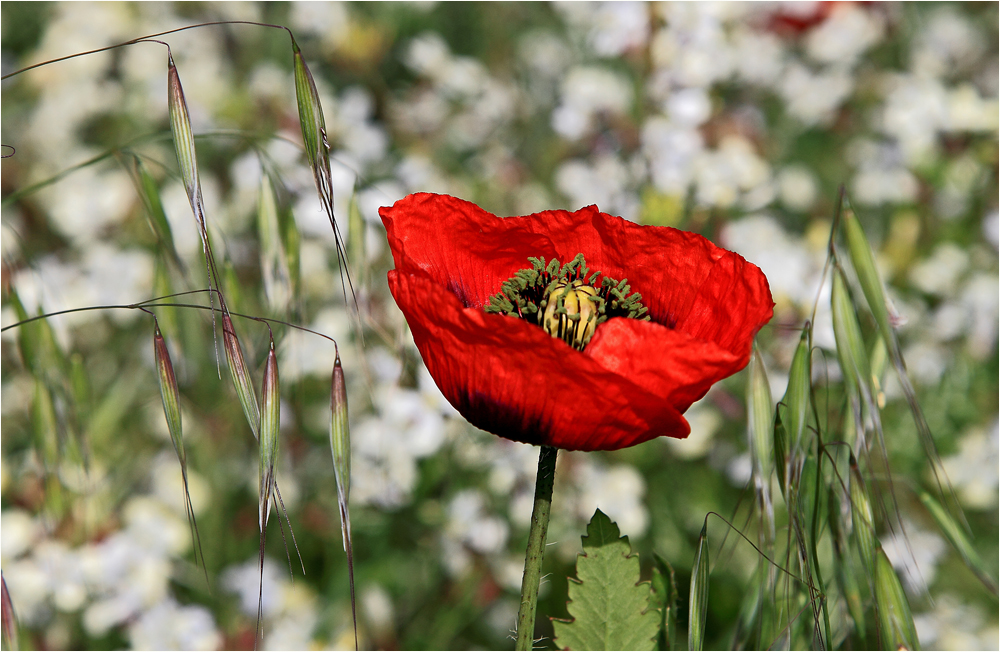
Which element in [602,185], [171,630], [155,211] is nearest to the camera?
[155,211]

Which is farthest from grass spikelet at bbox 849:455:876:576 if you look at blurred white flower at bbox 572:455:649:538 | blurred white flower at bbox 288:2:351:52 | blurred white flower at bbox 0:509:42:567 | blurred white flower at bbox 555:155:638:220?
blurred white flower at bbox 288:2:351:52

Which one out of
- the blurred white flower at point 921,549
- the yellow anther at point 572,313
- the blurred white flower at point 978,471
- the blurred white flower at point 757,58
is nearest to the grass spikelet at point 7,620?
the yellow anther at point 572,313

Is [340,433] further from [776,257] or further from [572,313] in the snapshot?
[776,257]

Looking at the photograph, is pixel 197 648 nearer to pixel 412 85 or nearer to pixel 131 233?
pixel 131 233

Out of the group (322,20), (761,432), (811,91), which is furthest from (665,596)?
(811,91)

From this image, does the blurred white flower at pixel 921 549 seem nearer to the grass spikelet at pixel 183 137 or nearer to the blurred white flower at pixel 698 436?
the blurred white flower at pixel 698 436

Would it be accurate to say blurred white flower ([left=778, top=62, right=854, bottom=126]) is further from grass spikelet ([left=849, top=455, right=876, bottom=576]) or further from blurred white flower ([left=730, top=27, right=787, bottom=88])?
grass spikelet ([left=849, top=455, right=876, bottom=576])

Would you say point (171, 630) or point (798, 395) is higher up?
point (798, 395)
